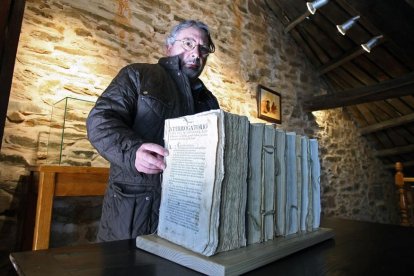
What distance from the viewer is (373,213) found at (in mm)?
4586

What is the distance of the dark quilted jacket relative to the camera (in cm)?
73

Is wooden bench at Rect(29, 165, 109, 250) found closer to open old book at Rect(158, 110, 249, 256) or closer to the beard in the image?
the beard

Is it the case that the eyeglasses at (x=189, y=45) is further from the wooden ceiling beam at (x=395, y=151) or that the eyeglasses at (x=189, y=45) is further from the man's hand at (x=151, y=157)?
the wooden ceiling beam at (x=395, y=151)

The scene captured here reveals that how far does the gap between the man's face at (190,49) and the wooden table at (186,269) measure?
2.20 feet

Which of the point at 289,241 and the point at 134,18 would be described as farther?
the point at 134,18

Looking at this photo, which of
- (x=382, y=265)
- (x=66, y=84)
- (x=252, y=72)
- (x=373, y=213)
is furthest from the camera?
(x=373, y=213)

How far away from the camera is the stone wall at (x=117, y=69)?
62.2 inches

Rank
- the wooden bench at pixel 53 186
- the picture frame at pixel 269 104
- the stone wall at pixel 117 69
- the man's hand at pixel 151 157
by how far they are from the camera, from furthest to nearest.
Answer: the picture frame at pixel 269 104 → the stone wall at pixel 117 69 → the wooden bench at pixel 53 186 → the man's hand at pixel 151 157

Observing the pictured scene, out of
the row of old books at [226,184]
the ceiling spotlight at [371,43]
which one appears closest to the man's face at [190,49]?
the row of old books at [226,184]

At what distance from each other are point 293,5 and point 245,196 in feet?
11.8

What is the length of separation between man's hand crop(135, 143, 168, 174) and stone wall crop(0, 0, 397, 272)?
4.30 feet

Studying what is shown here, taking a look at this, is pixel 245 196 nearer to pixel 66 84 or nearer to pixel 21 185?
pixel 21 185

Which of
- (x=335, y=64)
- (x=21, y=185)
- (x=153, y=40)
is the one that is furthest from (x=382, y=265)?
(x=335, y=64)

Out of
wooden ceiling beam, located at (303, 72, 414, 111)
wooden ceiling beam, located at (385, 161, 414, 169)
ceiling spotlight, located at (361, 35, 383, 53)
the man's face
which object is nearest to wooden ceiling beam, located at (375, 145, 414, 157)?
wooden ceiling beam, located at (385, 161, 414, 169)
